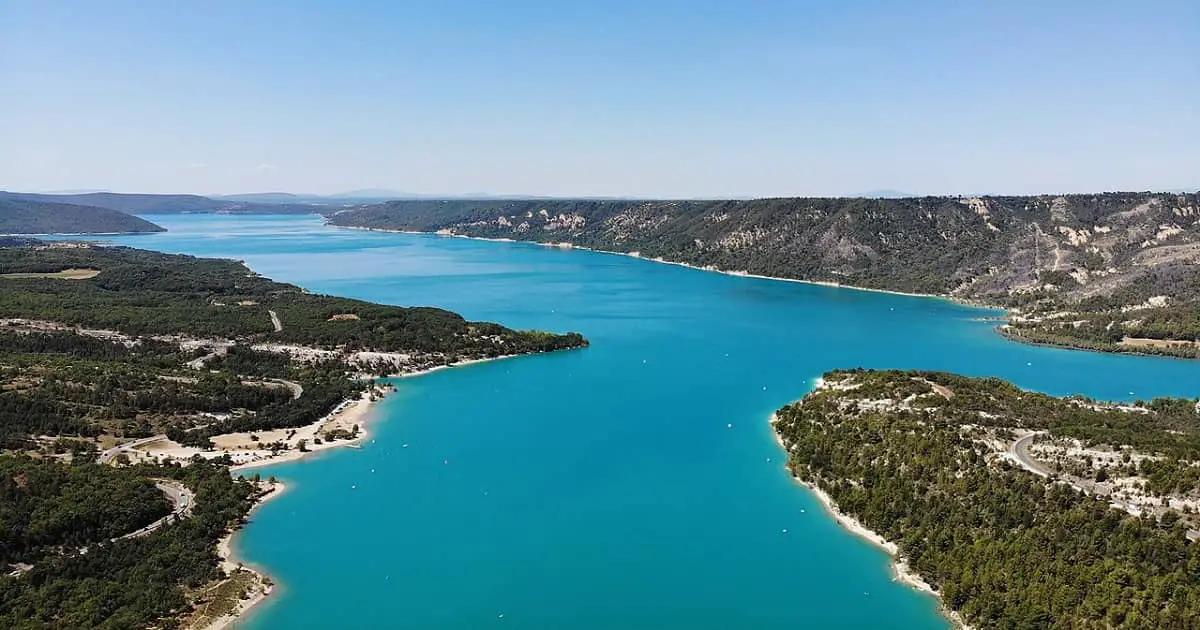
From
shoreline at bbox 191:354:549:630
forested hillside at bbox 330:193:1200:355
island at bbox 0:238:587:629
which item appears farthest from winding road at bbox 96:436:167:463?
forested hillside at bbox 330:193:1200:355

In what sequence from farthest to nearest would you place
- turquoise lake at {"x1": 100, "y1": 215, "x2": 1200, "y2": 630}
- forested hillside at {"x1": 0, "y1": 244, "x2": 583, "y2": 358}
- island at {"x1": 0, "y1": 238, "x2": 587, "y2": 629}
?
forested hillside at {"x1": 0, "y1": 244, "x2": 583, "y2": 358}
turquoise lake at {"x1": 100, "y1": 215, "x2": 1200, "y2": 630}
island at {"x1": 0, "y1": 238, "x2": 587, "y2": 629}

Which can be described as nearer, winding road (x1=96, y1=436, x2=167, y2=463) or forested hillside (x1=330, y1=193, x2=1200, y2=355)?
winding road (x1=96, y1=436, x2=167, y2=463)

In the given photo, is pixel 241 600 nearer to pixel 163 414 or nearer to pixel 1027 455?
pixel 163 414

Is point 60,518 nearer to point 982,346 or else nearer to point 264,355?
point 264,355

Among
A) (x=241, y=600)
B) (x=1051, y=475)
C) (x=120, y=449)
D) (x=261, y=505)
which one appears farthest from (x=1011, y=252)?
(x=241, y=600)

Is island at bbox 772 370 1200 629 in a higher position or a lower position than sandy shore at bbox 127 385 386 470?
higher

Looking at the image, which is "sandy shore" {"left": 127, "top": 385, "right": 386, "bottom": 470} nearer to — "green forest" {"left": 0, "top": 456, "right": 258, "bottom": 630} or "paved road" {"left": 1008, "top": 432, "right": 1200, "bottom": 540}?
"green forest" {"left": 0, "top": 456, "right": 258, "bottom": 630}

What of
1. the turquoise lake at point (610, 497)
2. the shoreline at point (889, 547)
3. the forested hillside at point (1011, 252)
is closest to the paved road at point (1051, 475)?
the shoreline at point (889, 547)
